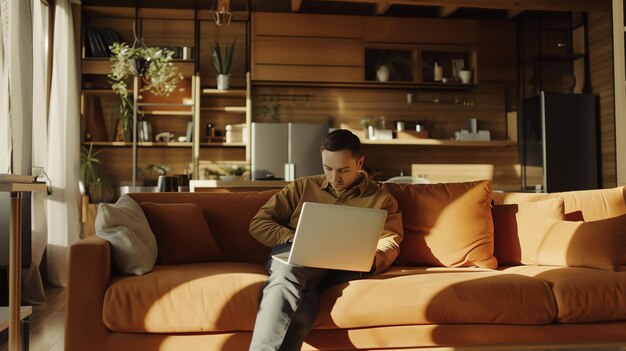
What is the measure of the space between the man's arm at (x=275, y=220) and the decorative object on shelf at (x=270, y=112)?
14.2ft

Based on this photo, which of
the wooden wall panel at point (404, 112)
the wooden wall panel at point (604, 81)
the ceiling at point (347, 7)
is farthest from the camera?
the wooden wall panel at point (404, 112)

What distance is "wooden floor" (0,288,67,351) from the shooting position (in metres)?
3.19

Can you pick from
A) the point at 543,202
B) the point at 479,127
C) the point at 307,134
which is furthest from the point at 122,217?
the point at 479,127

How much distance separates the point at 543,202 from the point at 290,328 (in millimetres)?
1568

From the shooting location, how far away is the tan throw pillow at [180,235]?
2.90 metres

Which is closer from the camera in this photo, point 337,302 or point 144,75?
point 337,302

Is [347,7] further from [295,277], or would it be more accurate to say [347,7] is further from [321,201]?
[295,277]

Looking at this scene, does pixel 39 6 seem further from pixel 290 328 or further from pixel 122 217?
pixel 290 328

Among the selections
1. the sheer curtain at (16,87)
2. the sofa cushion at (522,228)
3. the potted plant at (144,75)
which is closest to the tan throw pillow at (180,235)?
the sofa cushion at (522,228)

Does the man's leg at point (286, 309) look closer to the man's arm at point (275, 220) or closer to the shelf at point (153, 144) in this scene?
the man's arm at point (275, 220)

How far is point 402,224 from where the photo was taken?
302 centimetres

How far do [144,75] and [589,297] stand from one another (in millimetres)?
5194

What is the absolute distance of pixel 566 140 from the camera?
21.9ft

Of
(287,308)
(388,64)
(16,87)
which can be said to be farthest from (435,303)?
(388,64)
